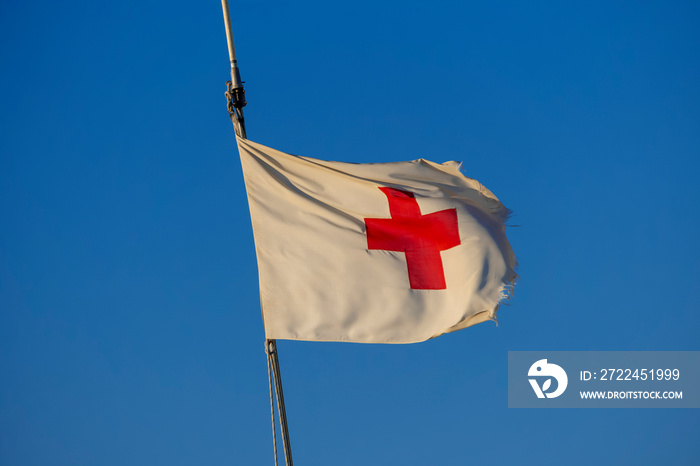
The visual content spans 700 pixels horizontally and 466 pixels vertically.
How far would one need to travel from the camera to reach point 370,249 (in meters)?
9.91

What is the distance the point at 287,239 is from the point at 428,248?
1.76 metres

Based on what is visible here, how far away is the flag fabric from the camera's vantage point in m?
9.36

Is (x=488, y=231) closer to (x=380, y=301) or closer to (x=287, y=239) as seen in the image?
(x=380, y=301)

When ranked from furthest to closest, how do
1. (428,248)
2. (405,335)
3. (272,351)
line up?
(428,248) < (405,335) < (272,351)

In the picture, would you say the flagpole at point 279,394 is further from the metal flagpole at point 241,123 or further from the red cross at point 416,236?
the red cross at point 416,236

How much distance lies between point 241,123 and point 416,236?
2.56 metres

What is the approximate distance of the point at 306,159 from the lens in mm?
10250

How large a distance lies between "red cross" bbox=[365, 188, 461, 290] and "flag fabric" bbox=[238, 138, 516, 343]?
0.04ft

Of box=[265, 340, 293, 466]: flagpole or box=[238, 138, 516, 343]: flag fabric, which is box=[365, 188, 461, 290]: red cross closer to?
box=[238, 138, 516, 343]: flag fabric

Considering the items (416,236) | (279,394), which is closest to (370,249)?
(416,236)

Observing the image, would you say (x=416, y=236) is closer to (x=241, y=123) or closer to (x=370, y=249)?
(x=370, y=249)

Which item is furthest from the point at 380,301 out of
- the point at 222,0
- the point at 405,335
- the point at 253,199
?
the point at 222,0

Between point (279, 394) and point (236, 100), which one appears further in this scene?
point (236, 100)

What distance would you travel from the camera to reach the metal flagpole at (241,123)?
8.66m
